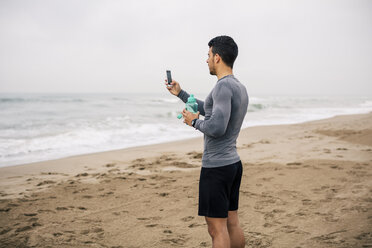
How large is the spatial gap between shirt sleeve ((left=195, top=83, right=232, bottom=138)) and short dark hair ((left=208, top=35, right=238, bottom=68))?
0.24m

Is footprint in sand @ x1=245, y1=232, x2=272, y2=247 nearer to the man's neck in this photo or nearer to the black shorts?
the black shorts

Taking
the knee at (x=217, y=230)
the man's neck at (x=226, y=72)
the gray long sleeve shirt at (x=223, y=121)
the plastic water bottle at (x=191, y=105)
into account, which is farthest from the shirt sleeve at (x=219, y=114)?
the knee at (x=217, y=230)

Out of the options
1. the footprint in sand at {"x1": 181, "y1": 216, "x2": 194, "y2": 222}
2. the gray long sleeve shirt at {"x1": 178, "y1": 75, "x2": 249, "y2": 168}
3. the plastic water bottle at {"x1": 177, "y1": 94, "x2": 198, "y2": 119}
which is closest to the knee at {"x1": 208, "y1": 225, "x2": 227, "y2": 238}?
the gray long sleeve shirt at {"x1": 178, "y1": 75, "x2": 249, "y2": 168}

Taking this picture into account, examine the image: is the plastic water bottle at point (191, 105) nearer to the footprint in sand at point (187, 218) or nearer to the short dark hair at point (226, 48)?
the short dark hair at point (226, 48)

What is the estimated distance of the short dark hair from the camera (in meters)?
2.15

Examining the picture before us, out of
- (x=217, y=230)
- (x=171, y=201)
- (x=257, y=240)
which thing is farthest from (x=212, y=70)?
(x=171, y=201)

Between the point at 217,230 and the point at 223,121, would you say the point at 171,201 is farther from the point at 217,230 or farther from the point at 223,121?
the point at 223,121

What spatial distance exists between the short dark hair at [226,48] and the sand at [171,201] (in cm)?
205

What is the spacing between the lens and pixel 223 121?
2.00 meters

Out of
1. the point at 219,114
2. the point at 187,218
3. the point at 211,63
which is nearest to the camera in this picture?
the point at 219,114

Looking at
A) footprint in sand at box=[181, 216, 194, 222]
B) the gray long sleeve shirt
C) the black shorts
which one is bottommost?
footprint in sand at box=[181, 216, 194, 222]

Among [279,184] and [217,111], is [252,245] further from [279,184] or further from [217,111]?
[279,184]

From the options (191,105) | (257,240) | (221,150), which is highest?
(191,105)

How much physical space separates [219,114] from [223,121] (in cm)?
5
